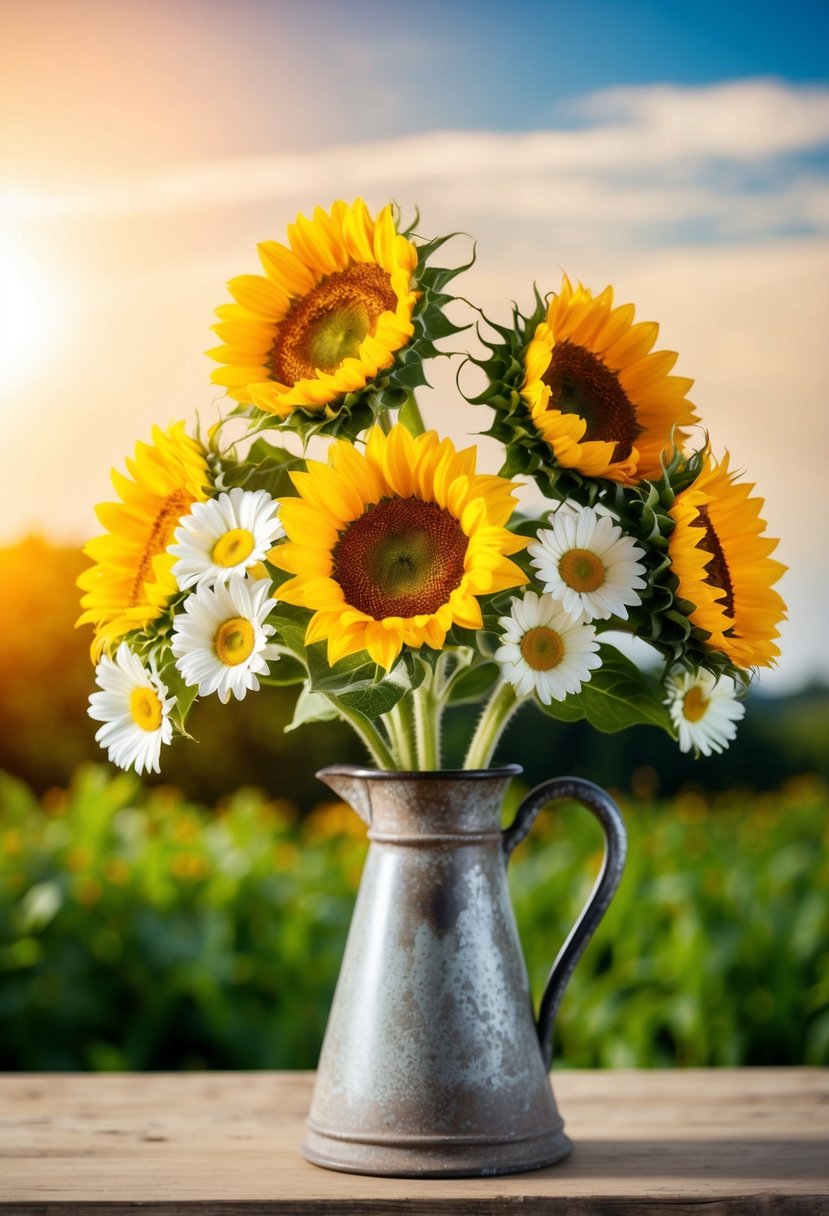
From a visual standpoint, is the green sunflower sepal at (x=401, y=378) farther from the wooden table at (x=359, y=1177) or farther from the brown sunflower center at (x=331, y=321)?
the wooden table at (x=359, y=1177)

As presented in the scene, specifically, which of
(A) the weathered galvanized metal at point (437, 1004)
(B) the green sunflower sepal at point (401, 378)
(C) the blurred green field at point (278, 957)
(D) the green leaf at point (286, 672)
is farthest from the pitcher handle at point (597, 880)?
(C) the blurred green field at point (278, 957)

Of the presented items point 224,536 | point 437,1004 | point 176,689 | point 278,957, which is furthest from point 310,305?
point 278,957

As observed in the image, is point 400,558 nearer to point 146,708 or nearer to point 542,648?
point 542,648

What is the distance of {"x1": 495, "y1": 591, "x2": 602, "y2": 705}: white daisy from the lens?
2.93 ft

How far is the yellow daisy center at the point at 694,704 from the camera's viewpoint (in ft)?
3.30

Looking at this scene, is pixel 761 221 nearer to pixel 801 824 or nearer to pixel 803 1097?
pixel 801 824

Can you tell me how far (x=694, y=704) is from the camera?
1015 millimetres

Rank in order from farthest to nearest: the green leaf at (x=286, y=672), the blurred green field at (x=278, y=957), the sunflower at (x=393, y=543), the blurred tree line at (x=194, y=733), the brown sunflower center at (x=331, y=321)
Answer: the blurred tree line at (x=194, y=733)
the blurred green field at (x=278, y=957)
the green leaf at (x=286, y=672)
the brown sunflower center at (x=331, y=321)
the sunflower at (x=393, y=543)

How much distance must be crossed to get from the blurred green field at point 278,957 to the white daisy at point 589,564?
4.35ft

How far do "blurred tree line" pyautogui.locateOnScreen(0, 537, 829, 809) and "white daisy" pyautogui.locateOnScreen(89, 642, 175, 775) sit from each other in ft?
12.1

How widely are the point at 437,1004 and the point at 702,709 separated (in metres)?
0.29

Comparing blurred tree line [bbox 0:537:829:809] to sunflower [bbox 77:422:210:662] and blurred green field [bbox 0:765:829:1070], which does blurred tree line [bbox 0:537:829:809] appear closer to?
blurred green field [bbox 0:765:829:1070]

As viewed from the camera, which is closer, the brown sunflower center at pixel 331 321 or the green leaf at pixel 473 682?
the brown sunflower center at pixel 331 321

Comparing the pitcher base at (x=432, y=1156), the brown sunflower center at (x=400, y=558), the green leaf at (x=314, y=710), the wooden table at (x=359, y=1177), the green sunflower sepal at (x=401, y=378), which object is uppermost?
the green sunflower sepal at (x=401, y=378)
